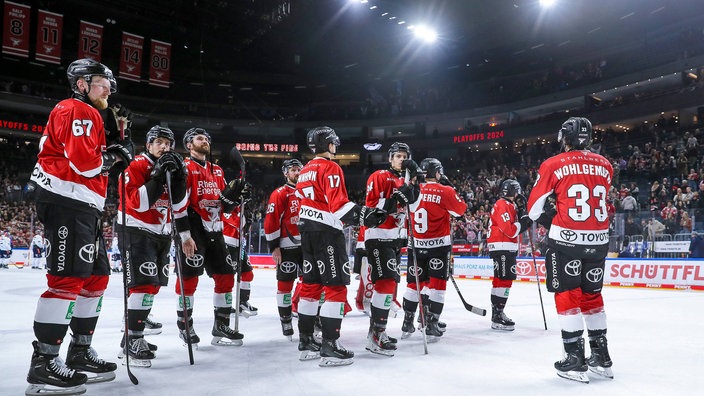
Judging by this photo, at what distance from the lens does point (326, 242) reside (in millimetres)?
4766

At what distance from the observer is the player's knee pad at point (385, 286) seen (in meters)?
5.29

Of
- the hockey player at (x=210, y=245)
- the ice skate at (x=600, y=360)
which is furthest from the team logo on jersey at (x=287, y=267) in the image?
the ice skate at (x=600, y=360)

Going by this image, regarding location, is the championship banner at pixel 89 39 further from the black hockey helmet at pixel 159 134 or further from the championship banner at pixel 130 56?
the black hockey helmet at pixel 159 134

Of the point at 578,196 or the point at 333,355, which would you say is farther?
the point at 333,355

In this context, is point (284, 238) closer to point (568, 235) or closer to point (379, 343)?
point (379, 343)

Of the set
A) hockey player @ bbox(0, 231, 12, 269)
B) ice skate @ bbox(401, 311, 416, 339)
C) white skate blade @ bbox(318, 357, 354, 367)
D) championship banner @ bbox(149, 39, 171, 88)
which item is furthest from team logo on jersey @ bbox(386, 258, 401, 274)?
championship banner @ bbox(149, 39, 171, 88)

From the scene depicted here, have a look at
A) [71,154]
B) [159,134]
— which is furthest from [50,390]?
[159,134]

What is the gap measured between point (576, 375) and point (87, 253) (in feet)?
12.2

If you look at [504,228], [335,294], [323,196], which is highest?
[323,196]

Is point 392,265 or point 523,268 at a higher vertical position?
point 392,265

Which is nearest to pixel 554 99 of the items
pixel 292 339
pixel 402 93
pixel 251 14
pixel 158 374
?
pixel 402 93

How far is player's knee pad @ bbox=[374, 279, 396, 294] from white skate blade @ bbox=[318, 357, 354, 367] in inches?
35.9

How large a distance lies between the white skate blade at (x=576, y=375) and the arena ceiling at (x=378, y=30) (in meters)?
21.8

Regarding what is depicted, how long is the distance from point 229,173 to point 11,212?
47.7 feet
